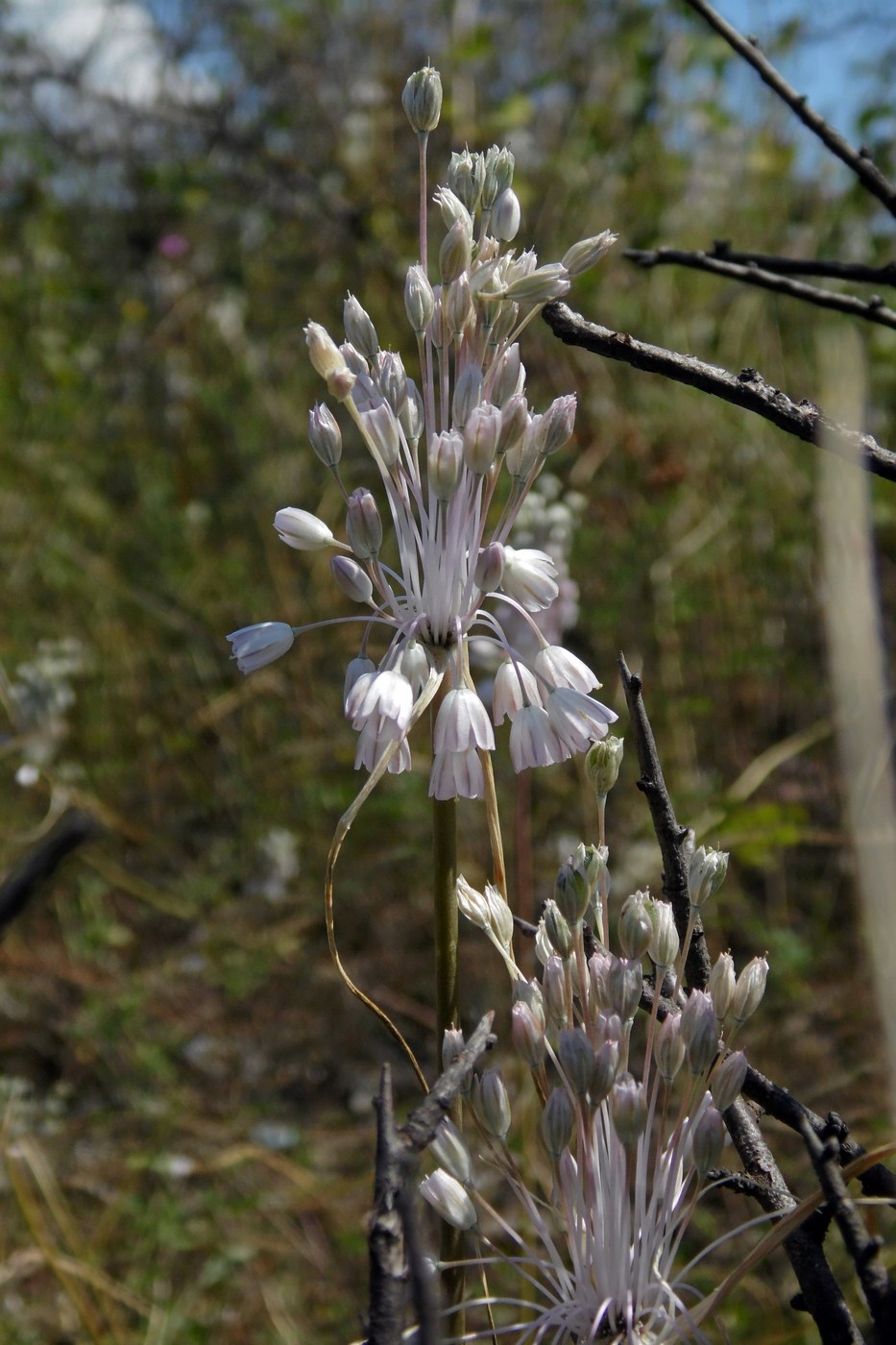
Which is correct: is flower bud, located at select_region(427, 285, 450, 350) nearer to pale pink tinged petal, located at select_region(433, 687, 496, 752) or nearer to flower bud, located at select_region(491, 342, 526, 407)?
flower bud, located at select_region(491, 342, 526, 407)

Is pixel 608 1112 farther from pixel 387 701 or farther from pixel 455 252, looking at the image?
pixel 455 252

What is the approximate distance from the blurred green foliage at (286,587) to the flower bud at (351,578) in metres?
1.59

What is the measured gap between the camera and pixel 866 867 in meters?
1.32

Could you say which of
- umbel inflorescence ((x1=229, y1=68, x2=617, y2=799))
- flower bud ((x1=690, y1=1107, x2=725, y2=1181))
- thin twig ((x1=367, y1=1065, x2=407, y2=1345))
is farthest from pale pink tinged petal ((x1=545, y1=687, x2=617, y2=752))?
thin twig ((x1=367, y1=1065, x2=407, y2=1345))

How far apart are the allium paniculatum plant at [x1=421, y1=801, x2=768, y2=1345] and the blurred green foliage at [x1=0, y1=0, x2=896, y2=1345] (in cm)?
153

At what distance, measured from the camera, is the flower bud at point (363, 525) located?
40.9 inches

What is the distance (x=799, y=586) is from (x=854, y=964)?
1389mm

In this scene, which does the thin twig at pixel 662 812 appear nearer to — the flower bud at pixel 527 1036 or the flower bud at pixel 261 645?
the flower bud at pixel 527 1036

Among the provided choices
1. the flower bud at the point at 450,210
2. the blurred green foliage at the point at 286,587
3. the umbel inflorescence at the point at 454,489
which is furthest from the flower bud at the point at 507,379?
the blurred green foliage at the point at 286,587

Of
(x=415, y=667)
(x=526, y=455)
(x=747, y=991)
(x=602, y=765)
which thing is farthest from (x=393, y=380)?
(x=747, y=991)

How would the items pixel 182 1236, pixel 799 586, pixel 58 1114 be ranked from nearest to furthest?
pixel 182 1236, pixel 58 1114, pixel 799 586

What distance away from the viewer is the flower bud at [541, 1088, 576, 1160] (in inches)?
36.8

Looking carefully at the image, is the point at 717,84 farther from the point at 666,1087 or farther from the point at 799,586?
the point at 666,1087

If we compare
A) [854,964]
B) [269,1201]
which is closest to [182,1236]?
[269,1201]
